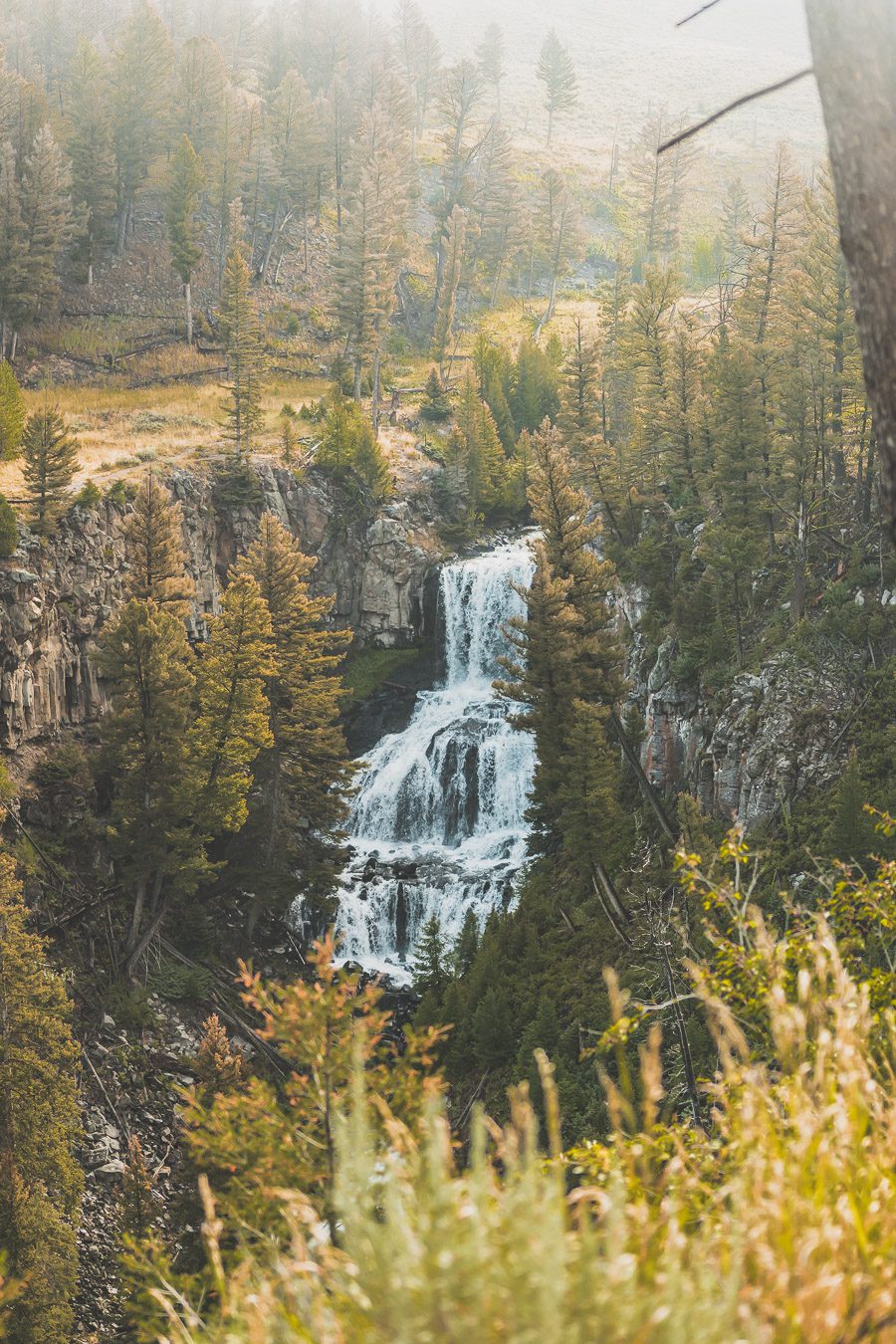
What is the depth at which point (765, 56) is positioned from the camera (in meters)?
150

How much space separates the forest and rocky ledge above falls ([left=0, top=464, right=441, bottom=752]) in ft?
0.58

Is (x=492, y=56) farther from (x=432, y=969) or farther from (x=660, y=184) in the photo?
(x=432, y=969)

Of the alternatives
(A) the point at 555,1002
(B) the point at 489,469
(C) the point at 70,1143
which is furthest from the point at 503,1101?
(B) the point at 489,469

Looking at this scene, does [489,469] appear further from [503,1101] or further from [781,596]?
[503,1101]

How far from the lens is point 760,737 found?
989 inches

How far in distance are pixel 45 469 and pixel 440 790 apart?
16.0m

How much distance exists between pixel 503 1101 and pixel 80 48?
72634 mm

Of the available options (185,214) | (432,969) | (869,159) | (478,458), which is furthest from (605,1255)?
(185,214)

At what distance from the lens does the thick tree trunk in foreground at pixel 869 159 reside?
3701mm

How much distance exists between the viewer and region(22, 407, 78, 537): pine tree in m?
30.3

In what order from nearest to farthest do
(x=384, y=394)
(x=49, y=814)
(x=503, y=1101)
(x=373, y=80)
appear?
(x=503, y=1101)
(x=49, y=814)
(x=384, y=394)
(x=373, y=80)

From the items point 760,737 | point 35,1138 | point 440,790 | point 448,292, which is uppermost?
point 448,292

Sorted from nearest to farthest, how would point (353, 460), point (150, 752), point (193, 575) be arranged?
1. point (150, 752)
2. point (193, 575)
3. point (353, 460)

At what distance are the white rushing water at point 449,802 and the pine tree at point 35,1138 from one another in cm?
1192
